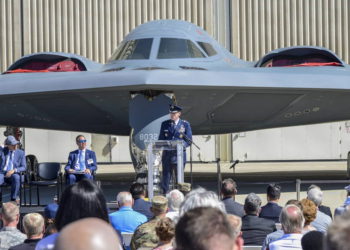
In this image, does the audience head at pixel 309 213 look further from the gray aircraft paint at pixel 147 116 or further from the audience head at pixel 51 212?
the gray aircraft paint at pixel 147 116

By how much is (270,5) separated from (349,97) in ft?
44.5

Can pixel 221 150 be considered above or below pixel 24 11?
below

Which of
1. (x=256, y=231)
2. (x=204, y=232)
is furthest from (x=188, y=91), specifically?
(x=204, y=232)

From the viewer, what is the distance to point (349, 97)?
16125 mm

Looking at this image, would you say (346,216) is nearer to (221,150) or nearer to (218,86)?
(218,86)

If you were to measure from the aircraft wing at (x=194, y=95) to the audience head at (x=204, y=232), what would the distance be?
1029 centimetres

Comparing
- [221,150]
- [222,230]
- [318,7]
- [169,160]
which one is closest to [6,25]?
[221,150]

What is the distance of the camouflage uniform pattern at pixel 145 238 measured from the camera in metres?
5.74

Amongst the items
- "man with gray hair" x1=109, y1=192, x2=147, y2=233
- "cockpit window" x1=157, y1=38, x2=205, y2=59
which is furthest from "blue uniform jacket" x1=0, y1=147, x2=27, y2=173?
"man with gray hair" x1=109, y1=192, x2=147, y2=233

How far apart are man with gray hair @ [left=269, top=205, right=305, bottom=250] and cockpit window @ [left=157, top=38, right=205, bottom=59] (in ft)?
32.7

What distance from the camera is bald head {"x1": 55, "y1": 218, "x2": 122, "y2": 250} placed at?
2191 millimetres

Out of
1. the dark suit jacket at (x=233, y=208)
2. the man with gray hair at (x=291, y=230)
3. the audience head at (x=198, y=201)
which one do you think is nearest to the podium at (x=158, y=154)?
the dark suit jacket at (x=233, y=208)

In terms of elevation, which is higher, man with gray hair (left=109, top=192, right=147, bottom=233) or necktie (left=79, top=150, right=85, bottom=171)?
necktie (left=79, top=150, right=85, bottom=171)

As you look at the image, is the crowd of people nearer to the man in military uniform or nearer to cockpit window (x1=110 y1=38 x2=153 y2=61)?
the man in military uniform
